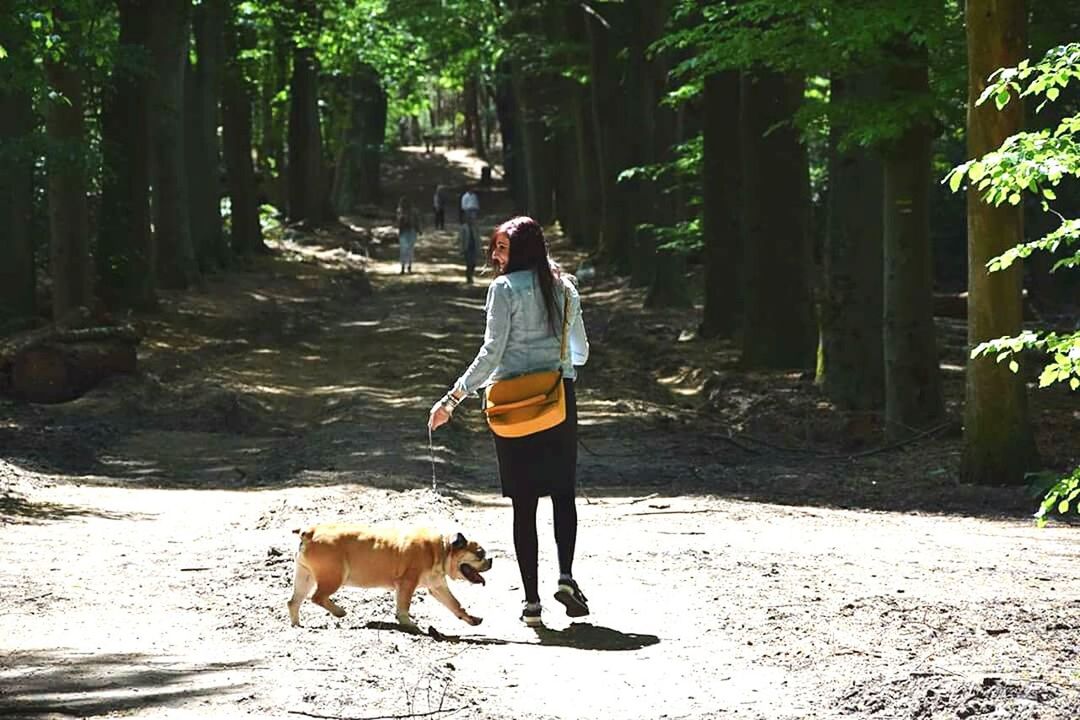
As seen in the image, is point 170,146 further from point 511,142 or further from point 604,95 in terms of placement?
point 511,142

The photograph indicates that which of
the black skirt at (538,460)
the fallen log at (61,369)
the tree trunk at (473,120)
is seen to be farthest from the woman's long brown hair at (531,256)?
the tree trunk at (473,120)

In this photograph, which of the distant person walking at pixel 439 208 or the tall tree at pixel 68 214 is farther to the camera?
the distant person walking at pixel 439 208

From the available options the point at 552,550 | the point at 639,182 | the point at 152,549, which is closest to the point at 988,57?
the point at 552,550

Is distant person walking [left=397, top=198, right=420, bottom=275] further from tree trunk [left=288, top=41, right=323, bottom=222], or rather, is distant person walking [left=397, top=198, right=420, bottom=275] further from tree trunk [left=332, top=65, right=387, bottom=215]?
tree trunk [left=332, top=65, right=387, bottom=215]

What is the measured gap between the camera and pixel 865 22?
1533 cm

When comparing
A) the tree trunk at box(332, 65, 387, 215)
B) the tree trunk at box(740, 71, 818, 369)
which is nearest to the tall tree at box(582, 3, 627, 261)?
the tree trunk at box(740, 71, 818, 369)

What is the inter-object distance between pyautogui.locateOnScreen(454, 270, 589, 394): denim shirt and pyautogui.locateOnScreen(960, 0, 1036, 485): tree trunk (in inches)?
218

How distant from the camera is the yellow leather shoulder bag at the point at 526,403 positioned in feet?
28.6

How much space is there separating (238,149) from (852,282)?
88.9 ft

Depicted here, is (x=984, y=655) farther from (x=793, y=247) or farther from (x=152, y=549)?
(x=793, y=247)

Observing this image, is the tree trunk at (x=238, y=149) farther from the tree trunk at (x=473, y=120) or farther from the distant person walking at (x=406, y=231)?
the tree trunk at (x=473, y=120)

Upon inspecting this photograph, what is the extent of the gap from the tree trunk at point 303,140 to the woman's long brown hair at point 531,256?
42.2m

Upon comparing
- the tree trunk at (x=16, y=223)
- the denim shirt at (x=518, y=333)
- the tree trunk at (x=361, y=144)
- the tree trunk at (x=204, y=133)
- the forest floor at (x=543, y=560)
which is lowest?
the forest floor at (x=543, y=560)

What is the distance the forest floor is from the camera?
23.9ft
